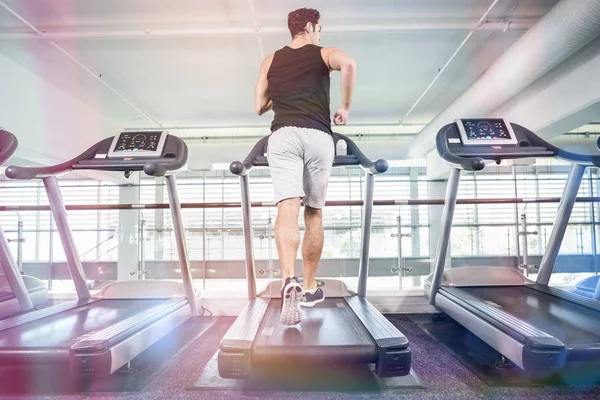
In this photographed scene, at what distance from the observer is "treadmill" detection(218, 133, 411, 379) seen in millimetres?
1511

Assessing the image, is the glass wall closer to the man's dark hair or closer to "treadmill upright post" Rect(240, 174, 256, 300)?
"treadmill upright post" Rect(240, 174, 256, 300)

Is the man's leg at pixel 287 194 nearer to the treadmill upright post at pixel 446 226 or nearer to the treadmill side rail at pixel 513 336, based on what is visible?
the treadmill side rail at pixel 513 336

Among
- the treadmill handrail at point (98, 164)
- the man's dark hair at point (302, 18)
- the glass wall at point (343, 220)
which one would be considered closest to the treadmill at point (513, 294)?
the man's dark hair at point (302, 18)

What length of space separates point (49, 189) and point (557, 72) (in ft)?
15.7

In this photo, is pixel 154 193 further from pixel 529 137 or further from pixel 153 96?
pixel 529 137

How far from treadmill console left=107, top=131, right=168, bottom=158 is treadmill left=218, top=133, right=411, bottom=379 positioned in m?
0.65

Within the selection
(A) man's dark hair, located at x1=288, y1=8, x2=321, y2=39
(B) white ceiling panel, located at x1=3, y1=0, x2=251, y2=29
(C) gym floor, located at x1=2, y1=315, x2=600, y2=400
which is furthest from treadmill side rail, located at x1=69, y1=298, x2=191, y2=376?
(B) white ceiling panel, located at x1=3, y1=0, x2=251, y2=29

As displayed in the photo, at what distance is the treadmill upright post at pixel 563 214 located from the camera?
2.61 m

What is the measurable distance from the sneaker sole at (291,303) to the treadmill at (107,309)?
2.62 feet

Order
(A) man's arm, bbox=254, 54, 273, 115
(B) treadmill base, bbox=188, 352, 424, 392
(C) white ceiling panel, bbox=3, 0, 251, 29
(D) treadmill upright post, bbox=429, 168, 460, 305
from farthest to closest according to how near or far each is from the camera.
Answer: (C) white ceiling panel, bbox=3, 0, 251, 29 < (D) treadmill upright post, bbox=429, 168, 460, 305 < (A) man's arm, bbox=254, 54, 273, 115 < (B) treadmill base, bbox=188, 352, 424, 392

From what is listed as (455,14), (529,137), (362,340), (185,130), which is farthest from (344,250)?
(362,340)

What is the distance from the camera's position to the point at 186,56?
179 inches

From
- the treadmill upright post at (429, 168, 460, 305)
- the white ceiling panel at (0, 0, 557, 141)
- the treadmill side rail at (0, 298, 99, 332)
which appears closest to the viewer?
the treadmill side rail at (0, 298, 99, 332)

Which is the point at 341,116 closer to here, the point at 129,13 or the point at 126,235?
the point at 129,13
